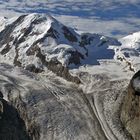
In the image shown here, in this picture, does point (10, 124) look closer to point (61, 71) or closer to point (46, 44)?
point (61, 71)

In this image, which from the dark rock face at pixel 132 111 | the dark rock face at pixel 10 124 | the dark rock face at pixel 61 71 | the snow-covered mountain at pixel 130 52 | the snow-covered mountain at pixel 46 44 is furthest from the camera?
the snow-covered mountain at pixel 46 44

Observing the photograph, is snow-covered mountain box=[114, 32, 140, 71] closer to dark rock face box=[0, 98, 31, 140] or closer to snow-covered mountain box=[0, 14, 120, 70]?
snow-covered mountain box=[0, 14, 120, 70]

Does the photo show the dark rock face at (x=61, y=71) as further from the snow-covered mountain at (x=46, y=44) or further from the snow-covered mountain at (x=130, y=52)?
the snow-covered mountain at (x=130, y=52)

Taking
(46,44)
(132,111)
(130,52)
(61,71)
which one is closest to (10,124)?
(132,111)

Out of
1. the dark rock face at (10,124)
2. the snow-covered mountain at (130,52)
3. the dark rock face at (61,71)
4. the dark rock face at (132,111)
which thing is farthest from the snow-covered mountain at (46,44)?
the dark rock face at (10,124)

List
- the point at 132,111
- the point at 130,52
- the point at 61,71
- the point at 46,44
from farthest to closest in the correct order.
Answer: the point at 130,52 < the point at 46,44 < the point at 61,71 < the point at 132,111

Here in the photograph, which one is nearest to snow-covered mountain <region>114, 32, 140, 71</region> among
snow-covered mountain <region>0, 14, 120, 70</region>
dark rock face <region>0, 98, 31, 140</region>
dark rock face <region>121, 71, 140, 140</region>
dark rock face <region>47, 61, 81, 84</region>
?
snow-covered mountain <region>0, 14, 120, 70</region>

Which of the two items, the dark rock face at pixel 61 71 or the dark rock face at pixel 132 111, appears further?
the dark rock face at pixel 61 71

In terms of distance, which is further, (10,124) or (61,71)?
(61,71)

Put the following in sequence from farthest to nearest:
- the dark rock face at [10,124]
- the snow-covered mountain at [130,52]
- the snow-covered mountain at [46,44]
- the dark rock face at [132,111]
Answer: the snow-covered mountain at [46,44], the snow-covered mountain at [130,52], the dark rock face at [132,111], the dark rock face at [10,124]
